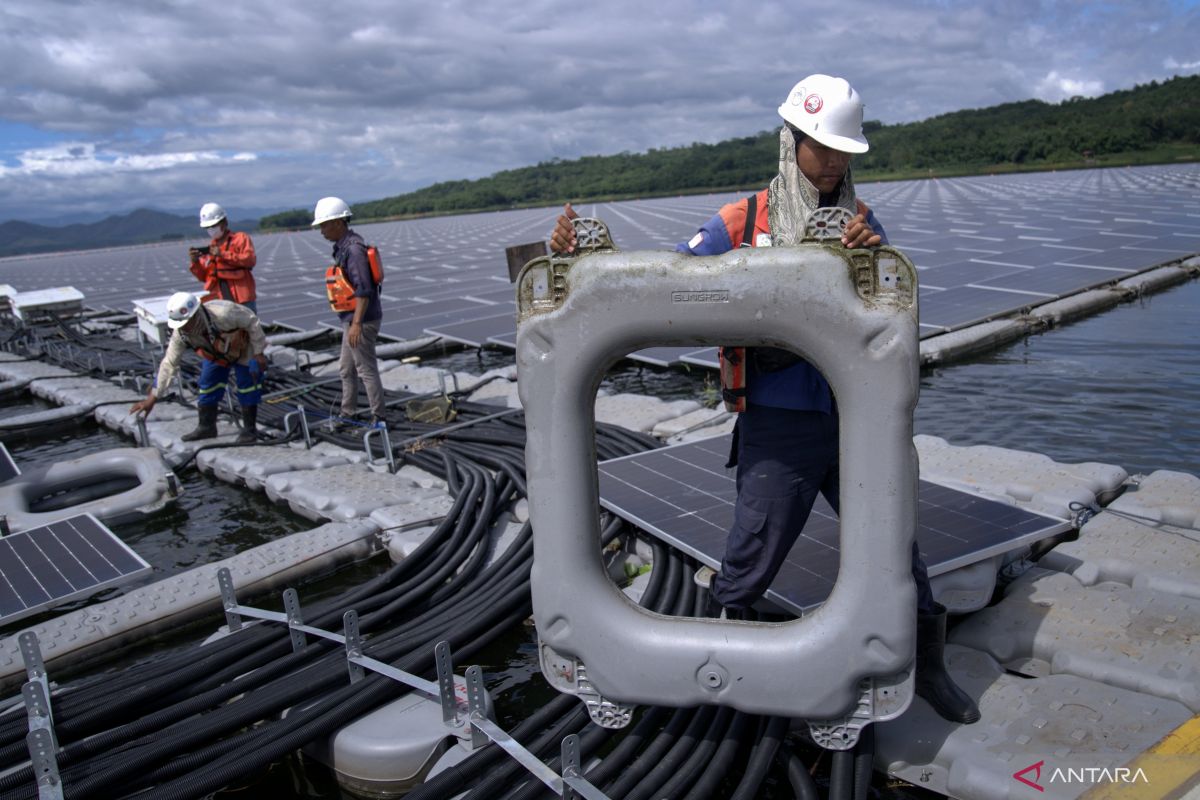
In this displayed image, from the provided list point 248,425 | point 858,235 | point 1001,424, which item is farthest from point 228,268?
point 858,235

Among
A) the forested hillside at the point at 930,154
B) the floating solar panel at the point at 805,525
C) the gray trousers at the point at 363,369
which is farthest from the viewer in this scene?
the forested hillside at the point at 930,154

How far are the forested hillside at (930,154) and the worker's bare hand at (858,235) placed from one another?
4608cm

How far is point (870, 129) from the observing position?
76812 mm

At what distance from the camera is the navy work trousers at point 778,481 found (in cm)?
267

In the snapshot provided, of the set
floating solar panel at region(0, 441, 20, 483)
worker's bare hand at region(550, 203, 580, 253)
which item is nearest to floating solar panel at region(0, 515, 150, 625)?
floating solar panel at region(0, 441, 20, 483)

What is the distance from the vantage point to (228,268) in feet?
27.5

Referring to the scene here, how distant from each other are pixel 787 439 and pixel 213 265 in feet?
24.4

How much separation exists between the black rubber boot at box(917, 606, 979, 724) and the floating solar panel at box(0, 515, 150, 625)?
4105 millimetres

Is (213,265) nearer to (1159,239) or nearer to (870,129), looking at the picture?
(1159,239)

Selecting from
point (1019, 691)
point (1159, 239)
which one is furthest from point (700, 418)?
point (1159, 239)

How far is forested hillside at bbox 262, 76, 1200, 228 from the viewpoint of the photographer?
53594mm

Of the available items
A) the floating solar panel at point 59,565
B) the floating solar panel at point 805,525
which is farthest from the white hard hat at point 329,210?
the floating solar panel at point 805,525

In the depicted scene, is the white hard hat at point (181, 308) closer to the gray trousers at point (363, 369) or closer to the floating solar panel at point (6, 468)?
the gray trousers at point (363, 369)

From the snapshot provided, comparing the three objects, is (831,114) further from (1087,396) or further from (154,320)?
(154,320)
